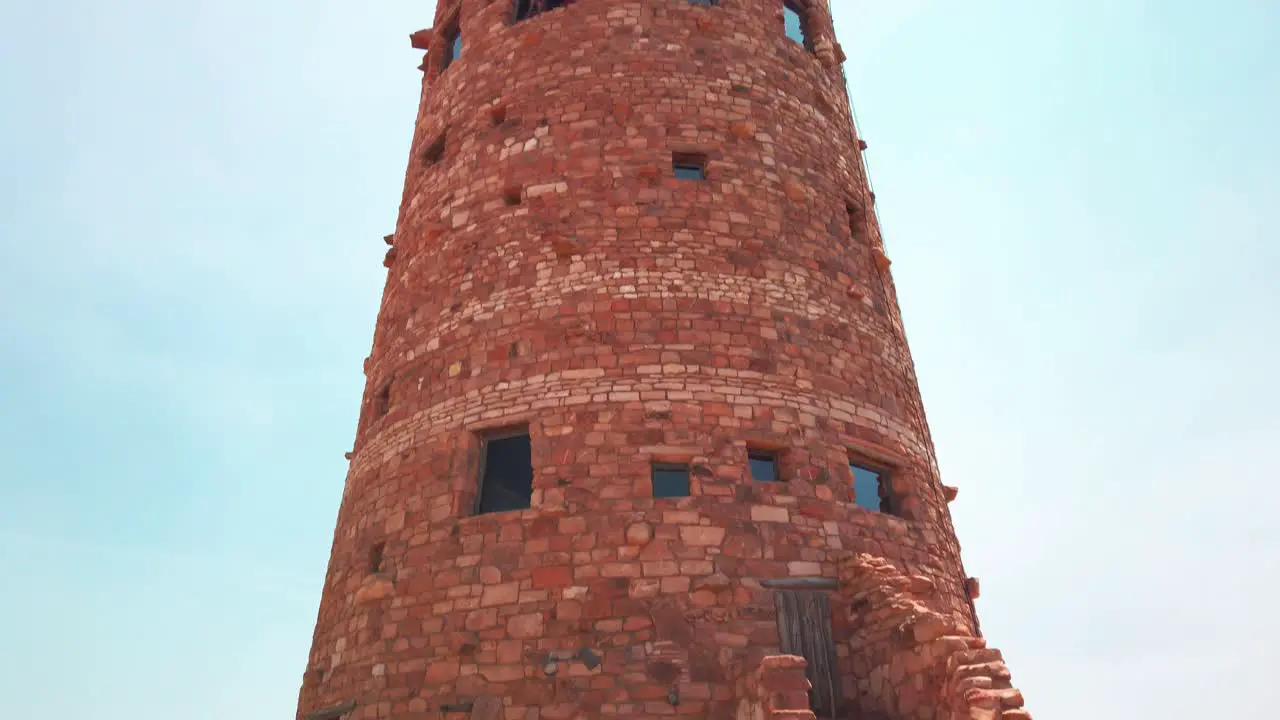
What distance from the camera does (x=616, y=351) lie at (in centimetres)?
956

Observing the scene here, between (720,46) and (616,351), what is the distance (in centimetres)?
518

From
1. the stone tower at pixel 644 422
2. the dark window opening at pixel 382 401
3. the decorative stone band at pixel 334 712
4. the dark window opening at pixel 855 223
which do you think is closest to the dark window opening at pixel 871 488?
the stone tower at pixel 644 422

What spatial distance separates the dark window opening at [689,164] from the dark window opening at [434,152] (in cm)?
394

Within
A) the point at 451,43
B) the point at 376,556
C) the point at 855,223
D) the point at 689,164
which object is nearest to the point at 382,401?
A: the point at 376,556

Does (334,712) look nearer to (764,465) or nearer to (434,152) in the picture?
(764,465)

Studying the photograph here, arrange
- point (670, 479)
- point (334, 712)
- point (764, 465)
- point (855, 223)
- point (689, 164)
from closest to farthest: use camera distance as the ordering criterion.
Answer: point (334, 712)
point (670, 479)
point (764, 465)
point (689, 164)
point (855, 223)

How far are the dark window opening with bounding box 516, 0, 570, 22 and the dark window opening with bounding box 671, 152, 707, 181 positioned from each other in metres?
3.69

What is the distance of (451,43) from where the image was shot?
1516 centimetres

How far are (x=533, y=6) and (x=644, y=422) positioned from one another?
25.1 ft

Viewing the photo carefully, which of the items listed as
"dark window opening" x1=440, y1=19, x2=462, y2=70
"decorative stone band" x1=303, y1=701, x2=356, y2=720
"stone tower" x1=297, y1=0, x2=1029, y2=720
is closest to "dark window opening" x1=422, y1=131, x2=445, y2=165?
"stone tower" x1=297, y1=0, x2=1029, y2=720

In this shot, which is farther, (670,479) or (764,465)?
(764,465)

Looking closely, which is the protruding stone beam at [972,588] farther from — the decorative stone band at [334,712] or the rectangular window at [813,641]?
the decorative stone band at [334,712]

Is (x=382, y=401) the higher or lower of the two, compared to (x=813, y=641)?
higher

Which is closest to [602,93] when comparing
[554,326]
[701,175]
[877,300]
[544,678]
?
[701,175]
